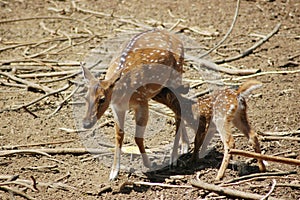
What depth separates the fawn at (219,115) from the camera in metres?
6.04

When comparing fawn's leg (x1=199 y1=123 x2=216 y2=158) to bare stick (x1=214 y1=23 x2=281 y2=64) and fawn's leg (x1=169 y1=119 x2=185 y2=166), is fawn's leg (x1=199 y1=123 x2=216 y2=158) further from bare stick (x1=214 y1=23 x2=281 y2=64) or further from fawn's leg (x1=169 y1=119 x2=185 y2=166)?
bare stick (x1=214 y1=23 x2=281 y2=64)

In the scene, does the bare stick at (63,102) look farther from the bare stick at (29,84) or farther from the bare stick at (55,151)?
the bare stick at (55,151)

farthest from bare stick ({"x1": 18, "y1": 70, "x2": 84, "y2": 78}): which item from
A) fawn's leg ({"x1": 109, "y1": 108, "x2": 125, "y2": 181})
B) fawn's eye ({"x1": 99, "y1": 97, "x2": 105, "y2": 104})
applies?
fawn's eye ({"x1": 99, "y1": 97, "x2": 105, "y2": 104})

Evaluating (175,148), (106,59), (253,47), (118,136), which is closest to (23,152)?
(118,136)

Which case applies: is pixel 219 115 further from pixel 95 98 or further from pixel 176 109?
pixel 95 98

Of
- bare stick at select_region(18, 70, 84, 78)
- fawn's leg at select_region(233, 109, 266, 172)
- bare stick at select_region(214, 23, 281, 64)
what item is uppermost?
bare stick at select_region(214, 23, 281, 64)

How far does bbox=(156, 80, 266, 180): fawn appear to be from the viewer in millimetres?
6039

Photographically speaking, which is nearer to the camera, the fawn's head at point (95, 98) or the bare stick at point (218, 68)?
the fawn's head at point (95, 98)

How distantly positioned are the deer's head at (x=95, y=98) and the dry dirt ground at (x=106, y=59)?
64 cm

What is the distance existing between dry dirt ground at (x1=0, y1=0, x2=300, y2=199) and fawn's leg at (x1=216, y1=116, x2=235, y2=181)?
13cm

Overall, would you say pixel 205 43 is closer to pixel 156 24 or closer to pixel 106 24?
pixel 156 24

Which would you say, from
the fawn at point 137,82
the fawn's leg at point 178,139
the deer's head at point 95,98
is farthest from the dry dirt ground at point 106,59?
the deer's head at point 95,98

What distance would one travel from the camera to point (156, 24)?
10312 mm

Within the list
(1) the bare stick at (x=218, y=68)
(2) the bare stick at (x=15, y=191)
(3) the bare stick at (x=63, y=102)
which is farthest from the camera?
(1) the bare stick at (x=218, y=68)
